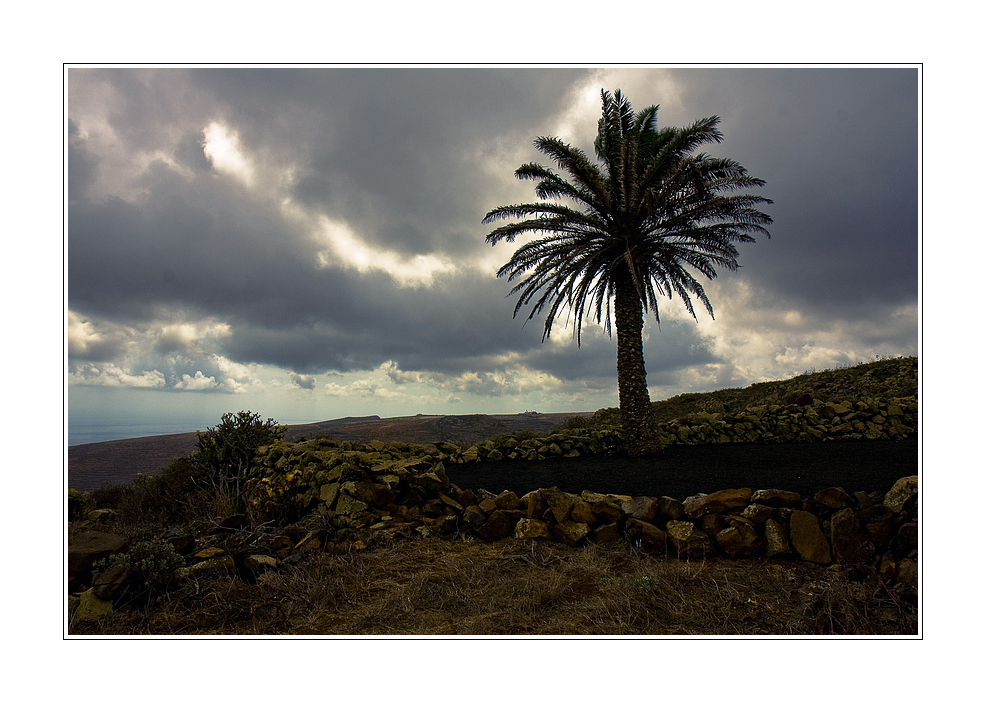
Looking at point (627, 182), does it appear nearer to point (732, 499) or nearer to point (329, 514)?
point (732, 499)

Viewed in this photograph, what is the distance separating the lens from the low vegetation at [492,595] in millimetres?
3605

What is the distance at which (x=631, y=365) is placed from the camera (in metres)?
12.1

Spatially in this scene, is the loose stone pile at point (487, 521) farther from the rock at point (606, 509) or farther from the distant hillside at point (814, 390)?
the distant hillside at point (814, 390)

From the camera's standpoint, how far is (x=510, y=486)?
8.07m

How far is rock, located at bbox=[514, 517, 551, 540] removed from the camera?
18.1 ft

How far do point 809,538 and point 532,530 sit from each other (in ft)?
9.08

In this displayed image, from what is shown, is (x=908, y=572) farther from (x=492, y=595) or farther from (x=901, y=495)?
(x=492, y=595)

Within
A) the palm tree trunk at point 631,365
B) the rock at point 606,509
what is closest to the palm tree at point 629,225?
the palm tree trunk at point 631,365

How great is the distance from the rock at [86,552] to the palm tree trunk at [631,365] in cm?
1000

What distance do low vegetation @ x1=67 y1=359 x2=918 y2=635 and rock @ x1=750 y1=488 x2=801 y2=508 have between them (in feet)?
2.25

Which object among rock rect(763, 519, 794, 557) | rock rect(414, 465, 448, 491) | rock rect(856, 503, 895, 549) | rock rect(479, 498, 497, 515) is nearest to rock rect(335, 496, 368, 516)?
rock rect(414, 465, 448, 491)

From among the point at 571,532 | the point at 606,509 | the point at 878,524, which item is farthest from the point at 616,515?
the point at 878,524

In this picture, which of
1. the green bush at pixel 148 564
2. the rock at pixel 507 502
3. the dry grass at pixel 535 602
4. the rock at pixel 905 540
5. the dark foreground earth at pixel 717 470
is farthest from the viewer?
the dark foreground earth at pixel 717 470

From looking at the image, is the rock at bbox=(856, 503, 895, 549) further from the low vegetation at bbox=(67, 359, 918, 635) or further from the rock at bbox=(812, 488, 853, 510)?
the low vegetation at bbox=(67, 359, 918, 635)
